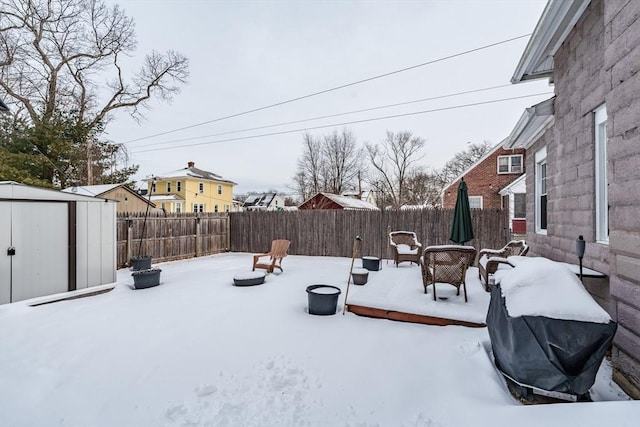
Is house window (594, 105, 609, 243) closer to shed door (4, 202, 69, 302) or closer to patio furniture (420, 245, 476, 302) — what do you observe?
patio furniture (420, 245, 476, 302)

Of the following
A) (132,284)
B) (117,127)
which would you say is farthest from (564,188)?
(117,127)

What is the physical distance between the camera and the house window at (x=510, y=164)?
15703 millimetres

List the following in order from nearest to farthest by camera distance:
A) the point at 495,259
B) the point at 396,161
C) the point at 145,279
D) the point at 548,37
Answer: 1. the point at 548,37
2. the point at 495,259
3. the point at 145,279
4. the point at 396,161

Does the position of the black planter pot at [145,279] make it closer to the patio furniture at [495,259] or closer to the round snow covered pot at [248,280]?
the round snow covered pot at [248,280]

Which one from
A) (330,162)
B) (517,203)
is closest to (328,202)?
(330,162)

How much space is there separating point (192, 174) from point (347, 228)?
809 inches

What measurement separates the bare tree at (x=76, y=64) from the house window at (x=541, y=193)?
17049 mm

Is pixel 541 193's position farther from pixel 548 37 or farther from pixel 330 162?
pixel 330 162

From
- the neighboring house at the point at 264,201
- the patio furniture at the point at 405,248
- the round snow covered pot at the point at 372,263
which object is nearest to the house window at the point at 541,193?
the patio furniture at the point at 405,248

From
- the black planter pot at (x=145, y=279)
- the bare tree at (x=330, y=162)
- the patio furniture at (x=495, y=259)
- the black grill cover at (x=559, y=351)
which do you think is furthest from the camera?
the bare tree at (x=330, y=162)

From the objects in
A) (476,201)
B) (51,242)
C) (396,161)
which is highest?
(396,161)

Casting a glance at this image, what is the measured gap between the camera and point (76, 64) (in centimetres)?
1559

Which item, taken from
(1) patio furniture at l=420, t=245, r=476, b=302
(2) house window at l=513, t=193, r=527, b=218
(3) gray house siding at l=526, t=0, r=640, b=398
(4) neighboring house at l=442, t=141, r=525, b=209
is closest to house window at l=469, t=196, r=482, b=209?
(4) neighboring house at l=442, t=141, r=525, b=209

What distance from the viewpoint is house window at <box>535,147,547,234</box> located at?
5145 millimetres
